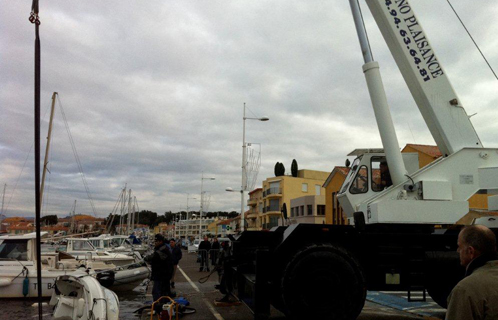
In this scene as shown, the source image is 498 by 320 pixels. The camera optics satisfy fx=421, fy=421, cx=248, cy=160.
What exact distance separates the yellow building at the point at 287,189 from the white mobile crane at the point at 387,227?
60.0 meters

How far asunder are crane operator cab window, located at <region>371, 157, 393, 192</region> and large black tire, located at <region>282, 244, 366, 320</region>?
2.25 m

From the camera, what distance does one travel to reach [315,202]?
55594 mm

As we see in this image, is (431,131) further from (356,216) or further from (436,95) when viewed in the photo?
(356,216)

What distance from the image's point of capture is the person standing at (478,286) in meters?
2.32

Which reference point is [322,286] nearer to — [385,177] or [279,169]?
[385,177]

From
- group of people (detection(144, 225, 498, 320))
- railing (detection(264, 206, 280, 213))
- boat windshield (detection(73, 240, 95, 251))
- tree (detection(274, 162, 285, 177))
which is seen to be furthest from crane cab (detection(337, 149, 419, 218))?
tree (detection(274, 162, 285, 177))

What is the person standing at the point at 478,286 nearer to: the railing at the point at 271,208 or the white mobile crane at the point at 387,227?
the white mobile crane at the point at 387,227

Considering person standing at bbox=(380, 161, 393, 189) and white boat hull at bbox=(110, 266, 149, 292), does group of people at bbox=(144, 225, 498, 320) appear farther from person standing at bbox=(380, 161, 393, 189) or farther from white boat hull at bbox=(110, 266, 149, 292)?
white boat hull at bbox=(110, 266, 149, 292)

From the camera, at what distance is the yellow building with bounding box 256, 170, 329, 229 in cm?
7006

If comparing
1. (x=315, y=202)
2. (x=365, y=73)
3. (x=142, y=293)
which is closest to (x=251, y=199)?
(x=315, y=202)

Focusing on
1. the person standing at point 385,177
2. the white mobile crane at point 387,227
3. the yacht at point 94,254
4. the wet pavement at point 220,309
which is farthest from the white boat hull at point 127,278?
the person standing at point 385,177

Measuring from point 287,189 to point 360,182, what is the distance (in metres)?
61.3

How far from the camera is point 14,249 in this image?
12.7 metres

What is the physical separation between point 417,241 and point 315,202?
48274 mm
